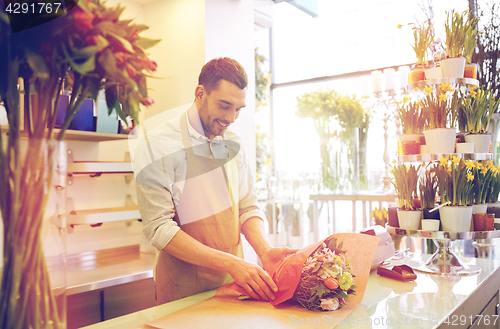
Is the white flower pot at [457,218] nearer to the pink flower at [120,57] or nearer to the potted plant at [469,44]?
the potted plant at [469,44]

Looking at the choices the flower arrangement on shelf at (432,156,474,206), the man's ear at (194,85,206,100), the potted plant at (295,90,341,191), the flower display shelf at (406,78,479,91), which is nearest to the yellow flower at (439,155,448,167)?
the flower arrangement on shelf at (432,156,474,206)

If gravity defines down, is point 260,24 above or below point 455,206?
above

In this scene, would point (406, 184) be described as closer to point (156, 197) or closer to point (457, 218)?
point (457, 218)

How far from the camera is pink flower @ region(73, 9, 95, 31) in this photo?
1.70 feet

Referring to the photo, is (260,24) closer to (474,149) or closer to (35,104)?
(474,149)

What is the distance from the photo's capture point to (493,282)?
1.46 meters

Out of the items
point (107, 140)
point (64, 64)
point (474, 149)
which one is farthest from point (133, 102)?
point (107, 140)

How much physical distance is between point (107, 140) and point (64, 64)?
82.7 inches

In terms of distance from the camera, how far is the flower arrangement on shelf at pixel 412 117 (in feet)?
5.38

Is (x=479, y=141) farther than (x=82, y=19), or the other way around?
(x=479, y=141)

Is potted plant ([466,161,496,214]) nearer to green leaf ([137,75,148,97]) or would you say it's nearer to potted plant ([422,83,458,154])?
potted plant ([422,83,458,154])

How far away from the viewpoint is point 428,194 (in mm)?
1569

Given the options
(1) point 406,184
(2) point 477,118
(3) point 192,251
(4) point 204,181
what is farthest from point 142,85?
(2) point 477,118

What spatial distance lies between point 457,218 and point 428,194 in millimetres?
142
